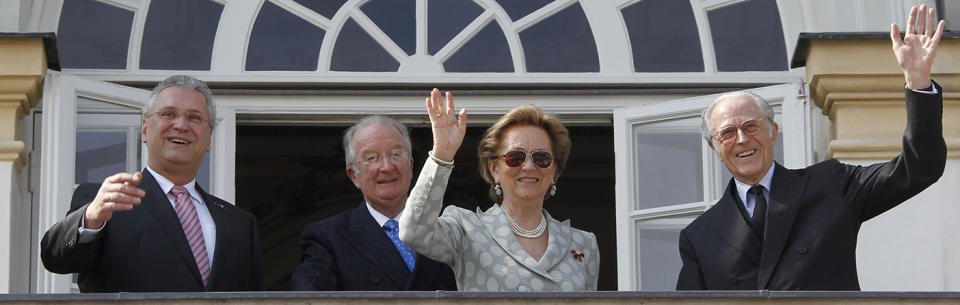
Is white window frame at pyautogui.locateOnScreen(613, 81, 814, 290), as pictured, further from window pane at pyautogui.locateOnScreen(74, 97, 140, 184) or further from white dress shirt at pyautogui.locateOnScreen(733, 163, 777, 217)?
window pane at pyautogui.locateOnScreen(74, 97, 140, 184)

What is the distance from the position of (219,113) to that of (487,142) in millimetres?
1925

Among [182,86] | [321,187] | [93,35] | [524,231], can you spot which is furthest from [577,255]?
[321,187]

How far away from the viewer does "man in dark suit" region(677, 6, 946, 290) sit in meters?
5.85

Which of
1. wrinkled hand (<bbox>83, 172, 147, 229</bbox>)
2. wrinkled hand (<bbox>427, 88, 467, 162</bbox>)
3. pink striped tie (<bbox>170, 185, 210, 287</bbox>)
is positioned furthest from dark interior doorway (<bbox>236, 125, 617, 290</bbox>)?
wrinkled hand (<bbox>83, 172, 147, 229</bbox>)

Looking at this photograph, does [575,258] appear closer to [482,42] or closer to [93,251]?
[93,251]

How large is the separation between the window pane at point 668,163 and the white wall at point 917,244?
2.23 ft

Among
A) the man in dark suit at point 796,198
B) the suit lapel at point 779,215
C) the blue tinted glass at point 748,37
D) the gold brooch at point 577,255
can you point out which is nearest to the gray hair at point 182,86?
the gold brooch at point 577,255

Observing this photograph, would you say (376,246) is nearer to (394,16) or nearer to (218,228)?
(218,228)

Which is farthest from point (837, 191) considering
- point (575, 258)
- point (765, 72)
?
point (765, 72)

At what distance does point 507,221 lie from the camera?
6152 mm

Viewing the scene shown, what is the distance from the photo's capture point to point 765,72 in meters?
8.02

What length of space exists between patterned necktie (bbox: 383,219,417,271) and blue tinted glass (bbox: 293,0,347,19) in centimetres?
186

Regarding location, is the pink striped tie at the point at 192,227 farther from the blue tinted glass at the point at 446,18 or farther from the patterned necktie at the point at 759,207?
the blue tinted glass at the point at 446,18

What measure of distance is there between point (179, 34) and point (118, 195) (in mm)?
2622
